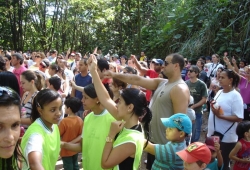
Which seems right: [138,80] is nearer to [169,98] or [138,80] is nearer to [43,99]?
[169,98]

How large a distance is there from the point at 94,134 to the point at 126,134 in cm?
53

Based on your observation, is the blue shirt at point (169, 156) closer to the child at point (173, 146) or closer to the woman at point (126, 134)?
the child at point (173, 146)

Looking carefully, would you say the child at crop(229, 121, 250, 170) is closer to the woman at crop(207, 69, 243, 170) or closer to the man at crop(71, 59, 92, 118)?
the woman at crop(207, 69, 243, 170)

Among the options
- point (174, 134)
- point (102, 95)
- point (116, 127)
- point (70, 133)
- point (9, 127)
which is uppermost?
point (9, 127)

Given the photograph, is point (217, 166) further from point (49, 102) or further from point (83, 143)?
point (49, 102)

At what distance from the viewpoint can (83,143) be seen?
114 inches

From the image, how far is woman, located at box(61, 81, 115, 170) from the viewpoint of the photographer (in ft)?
9.08

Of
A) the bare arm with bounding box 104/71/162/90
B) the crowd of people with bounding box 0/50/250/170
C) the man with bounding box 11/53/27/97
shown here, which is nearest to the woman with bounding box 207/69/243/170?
the crowd of people with bounding box 0/50/250/170

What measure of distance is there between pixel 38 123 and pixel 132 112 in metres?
0.81

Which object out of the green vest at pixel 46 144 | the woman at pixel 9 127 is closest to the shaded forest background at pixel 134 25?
the green vest at pixel 46 144

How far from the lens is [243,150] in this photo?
12.7ft

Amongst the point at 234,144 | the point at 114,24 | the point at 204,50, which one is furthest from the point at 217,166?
the point at 114,24

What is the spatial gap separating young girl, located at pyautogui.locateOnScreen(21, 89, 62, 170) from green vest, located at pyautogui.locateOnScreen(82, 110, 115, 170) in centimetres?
37

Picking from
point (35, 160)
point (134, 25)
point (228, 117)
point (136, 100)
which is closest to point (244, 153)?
point (228, 117)
